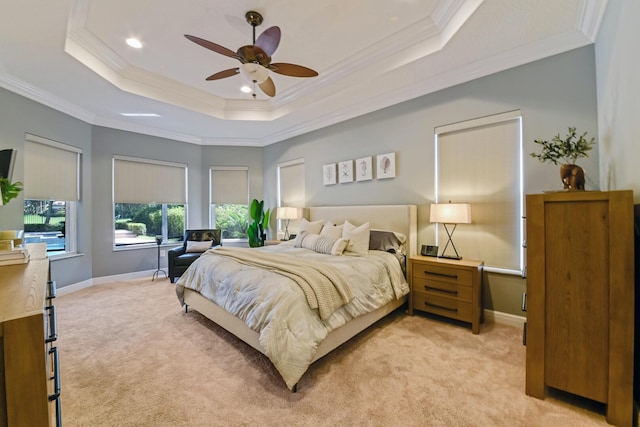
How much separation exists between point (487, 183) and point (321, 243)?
6.73ft

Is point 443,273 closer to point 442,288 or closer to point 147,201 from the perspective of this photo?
point 442,288

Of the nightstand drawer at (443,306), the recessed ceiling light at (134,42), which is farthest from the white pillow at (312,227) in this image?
the recessed ceiling light at (134,42)

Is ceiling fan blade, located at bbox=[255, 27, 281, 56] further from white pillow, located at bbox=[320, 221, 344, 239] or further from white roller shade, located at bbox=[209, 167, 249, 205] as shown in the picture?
white roller shade, located at bbox=[209, 167, 249, 205]

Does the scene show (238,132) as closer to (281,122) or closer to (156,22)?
(281,122)

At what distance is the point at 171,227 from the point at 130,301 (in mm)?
2129

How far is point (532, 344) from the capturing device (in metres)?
1.79

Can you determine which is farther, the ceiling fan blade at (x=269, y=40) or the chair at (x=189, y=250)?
the chair at (x=189, y=250)

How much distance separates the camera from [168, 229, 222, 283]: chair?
452cm

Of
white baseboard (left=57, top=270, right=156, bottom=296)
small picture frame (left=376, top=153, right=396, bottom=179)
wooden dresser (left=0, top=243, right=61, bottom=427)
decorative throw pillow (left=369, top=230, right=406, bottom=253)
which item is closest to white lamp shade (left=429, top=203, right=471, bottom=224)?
decorative throw pillow (left=369, top=230, right=406, bottom=253)

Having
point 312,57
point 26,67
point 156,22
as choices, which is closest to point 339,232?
point 312,57

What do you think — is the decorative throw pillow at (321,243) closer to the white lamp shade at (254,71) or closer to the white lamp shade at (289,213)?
the white lamp shade at (289,213)

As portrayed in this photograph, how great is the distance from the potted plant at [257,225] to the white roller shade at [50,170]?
2830 millimetres

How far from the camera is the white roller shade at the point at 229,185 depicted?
5.95m

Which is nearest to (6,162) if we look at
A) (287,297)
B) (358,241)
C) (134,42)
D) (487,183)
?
(134,42)
